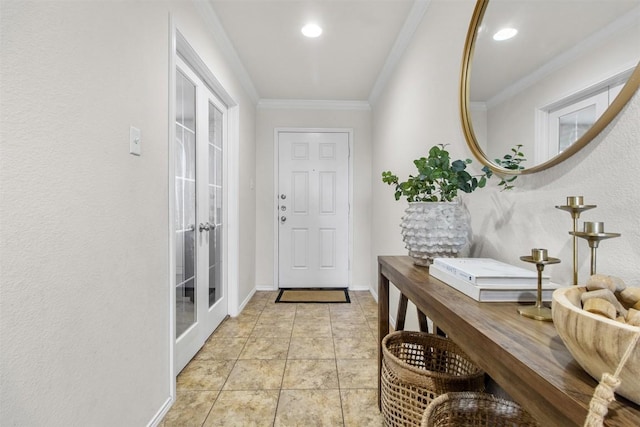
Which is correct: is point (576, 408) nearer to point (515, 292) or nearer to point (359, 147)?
point (515, 292)

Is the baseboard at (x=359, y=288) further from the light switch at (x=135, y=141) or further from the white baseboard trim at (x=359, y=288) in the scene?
the light switch at (x=135, y=141)

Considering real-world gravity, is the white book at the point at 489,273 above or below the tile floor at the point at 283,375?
above

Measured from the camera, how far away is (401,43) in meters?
2.36

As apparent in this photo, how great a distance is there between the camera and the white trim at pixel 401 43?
195 centimetres

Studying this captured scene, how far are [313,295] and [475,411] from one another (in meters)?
2.71

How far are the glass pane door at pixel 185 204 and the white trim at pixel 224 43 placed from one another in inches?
17.0

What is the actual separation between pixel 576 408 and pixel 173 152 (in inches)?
67.4

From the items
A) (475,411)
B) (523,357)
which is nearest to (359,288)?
(475,411)

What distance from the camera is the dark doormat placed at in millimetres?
3387

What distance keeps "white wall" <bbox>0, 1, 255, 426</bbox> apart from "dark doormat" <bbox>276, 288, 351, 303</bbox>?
6.43 feet

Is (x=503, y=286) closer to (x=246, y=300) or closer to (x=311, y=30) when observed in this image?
(x=311, y=30)

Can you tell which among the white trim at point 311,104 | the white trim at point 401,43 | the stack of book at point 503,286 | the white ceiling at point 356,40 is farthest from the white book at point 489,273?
the white trim at point 311,104

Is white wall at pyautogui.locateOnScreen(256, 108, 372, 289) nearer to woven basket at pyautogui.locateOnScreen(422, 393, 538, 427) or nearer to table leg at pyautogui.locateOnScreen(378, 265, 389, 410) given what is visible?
table leg at pyautogui.locateOnScreen(378, 265, 389, 410)

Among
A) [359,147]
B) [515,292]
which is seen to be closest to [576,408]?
[515,292]
